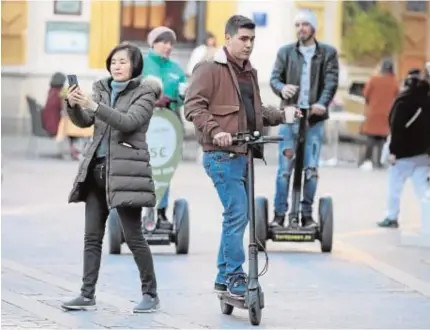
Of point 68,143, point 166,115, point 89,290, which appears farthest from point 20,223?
point 68,143

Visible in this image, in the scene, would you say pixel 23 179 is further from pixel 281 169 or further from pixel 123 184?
pixel 123 184

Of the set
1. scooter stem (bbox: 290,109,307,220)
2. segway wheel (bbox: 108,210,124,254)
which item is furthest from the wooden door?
segway wheel (bbox: 108,210,124,254)

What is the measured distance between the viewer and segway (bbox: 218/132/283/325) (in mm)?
8812

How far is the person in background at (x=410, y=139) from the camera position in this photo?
14367 millimetres

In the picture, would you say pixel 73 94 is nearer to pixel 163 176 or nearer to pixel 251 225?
pixel 251 225

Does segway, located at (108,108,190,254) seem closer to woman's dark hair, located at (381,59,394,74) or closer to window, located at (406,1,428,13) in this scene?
woman's dark hair, located at (381,59,394,74)

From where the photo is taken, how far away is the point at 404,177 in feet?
48.4

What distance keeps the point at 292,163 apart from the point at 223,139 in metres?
3.71

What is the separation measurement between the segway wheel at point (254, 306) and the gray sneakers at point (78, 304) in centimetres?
111

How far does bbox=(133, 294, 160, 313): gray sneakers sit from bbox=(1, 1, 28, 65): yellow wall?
1773 centimetres

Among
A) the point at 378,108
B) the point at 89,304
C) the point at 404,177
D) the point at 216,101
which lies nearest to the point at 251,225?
the point at 216,101

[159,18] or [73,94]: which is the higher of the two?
[159,18]

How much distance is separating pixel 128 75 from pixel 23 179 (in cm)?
946

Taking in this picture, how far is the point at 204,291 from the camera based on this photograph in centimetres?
1015
